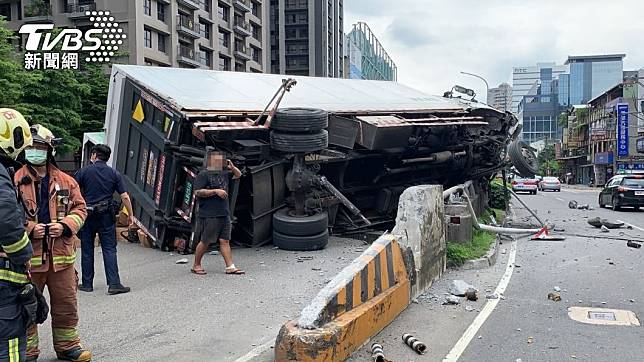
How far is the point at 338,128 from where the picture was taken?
414 inches

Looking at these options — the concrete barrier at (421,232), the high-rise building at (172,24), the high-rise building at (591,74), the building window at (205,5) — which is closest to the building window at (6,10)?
the high-rise building at (172,24)

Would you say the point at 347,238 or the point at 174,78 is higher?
the point at 174,78

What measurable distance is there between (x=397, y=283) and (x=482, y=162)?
9561 mm

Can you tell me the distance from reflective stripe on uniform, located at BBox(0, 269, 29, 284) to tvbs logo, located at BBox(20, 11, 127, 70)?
27.3 meters

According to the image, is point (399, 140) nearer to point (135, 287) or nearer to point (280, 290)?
point (280, 290)

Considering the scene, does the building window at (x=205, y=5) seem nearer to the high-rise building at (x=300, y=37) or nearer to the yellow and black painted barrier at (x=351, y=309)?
the high-rise building at (x=300, y=37)

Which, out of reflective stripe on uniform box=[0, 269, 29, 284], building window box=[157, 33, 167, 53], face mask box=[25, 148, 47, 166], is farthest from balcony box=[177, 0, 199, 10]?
reflective stripe on uniform box=[0, 269, 29, 284]

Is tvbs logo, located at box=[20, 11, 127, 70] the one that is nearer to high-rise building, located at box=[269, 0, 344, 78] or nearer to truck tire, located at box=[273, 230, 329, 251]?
truck tire, located at box=[273, 230, 329, 251]

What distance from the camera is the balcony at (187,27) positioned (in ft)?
174

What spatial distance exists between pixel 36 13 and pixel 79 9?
361 centimetres

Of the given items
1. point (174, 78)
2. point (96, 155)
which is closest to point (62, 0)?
point (174, 78)

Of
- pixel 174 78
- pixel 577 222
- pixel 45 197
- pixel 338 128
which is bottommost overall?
pixel 577 222

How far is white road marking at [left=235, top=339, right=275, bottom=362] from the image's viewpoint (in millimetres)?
4816

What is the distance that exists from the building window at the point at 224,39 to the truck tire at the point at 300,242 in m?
57.6
